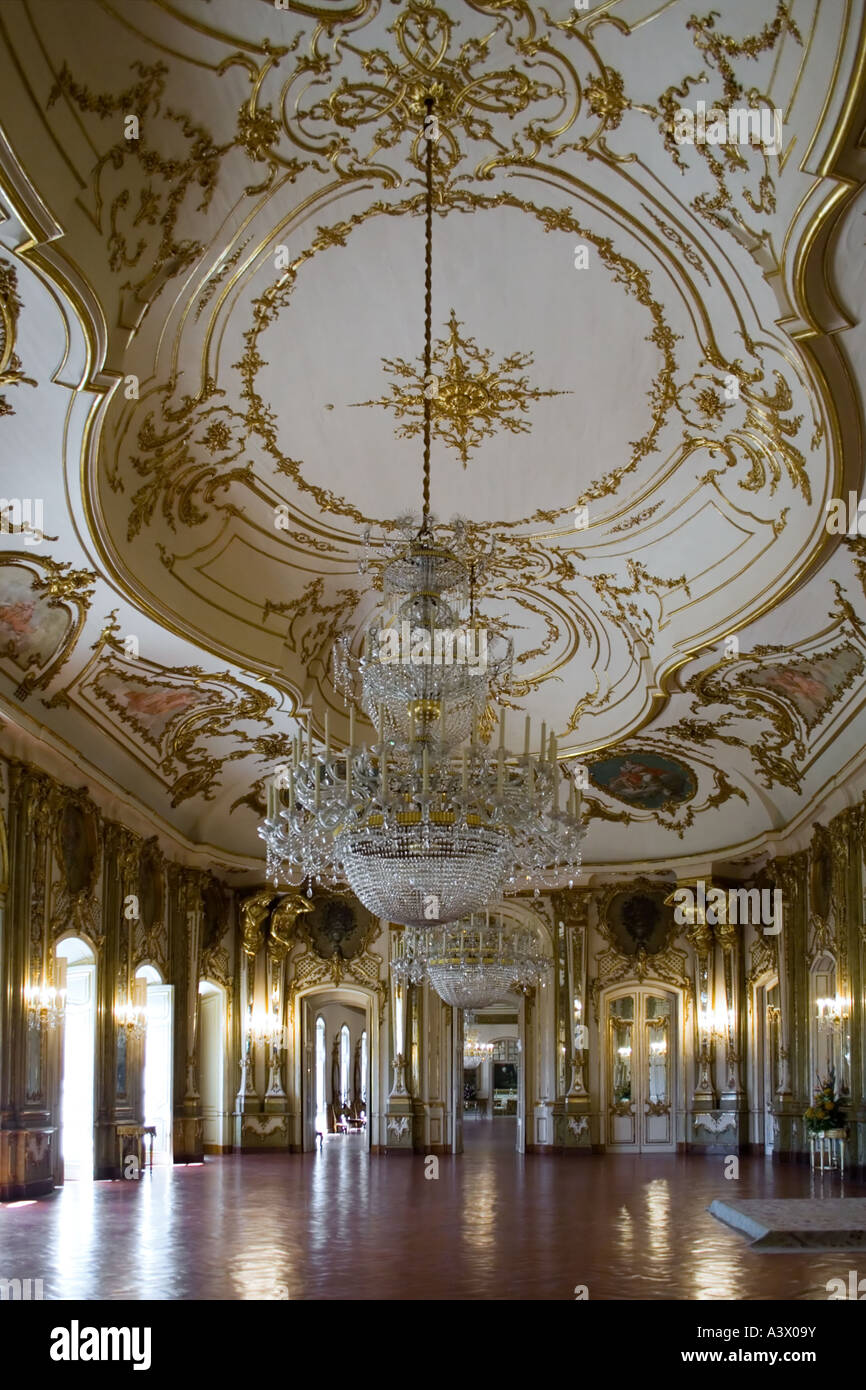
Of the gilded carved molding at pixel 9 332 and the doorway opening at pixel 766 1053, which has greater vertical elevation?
the gilded carved molding at pixel 9 332

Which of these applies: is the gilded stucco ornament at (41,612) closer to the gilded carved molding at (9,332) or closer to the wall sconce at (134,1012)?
the gilded carved molding at (9,332)

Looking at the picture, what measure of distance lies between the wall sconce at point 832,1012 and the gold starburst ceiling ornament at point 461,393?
8794mm

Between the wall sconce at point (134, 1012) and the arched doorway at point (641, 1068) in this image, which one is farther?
the arched doorway at point (641, 1068)

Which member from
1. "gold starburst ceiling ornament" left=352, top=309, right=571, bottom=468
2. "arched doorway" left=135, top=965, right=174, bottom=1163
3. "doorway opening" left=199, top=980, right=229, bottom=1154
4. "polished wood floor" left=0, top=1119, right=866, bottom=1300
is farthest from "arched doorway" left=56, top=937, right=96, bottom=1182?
"gold starburst ceiling ornament" left=352, top=309, right=571, bottom=468

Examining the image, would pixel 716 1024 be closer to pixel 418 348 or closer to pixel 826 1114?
pixel 826 1114

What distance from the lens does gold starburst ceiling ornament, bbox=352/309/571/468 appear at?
11289 millimetres

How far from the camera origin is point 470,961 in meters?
17.8

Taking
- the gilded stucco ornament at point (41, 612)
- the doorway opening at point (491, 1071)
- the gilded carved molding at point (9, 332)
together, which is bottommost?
the doorway opening at point (491, 1071)

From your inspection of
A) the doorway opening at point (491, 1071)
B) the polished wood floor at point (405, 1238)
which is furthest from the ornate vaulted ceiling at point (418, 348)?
the doorway opening at point (491, 1071)

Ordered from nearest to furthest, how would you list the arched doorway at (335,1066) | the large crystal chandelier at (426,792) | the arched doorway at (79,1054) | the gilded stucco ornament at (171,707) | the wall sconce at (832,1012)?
the large crystal chandelier at (426,792) < the gilded stucco ornament at (171,707) < the wall sconce at (832,1012) < the arched doorway at (79,1054) < the arched doorway at (335,1066)

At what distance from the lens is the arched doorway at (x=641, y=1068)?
74.9 ft

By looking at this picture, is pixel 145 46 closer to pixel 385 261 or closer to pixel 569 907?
pixel 385 261

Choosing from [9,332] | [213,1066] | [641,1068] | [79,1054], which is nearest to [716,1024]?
[641,1068]
